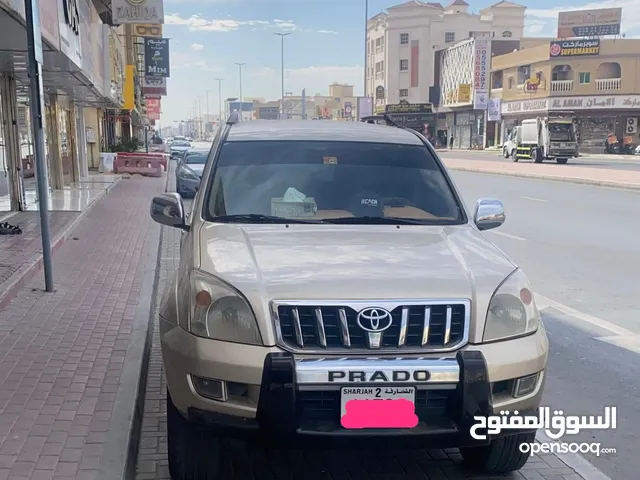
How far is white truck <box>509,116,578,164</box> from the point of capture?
1501 inches

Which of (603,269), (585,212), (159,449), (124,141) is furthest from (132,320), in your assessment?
(124,141)

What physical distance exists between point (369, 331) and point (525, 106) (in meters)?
56.3

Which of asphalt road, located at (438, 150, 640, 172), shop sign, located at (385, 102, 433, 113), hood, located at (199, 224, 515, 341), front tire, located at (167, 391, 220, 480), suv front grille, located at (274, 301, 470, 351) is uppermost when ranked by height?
shop sign, located at (385, 102, 433, 113)

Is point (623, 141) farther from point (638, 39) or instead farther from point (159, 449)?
point (159, 449)

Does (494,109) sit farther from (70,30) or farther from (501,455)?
(501,455)

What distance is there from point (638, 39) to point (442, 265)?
54.7 meters

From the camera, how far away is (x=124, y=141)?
36594 mm

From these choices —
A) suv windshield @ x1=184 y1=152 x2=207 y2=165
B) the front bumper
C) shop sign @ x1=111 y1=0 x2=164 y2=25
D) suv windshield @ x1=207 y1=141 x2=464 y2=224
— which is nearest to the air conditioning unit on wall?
suv windshield @ x1=184 y1=152 x2=207 y2=165

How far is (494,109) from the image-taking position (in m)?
60.0

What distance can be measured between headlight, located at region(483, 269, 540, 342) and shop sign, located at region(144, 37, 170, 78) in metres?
33.8

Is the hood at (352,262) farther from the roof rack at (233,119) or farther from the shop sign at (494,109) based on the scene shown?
the shop sign at (494,109)

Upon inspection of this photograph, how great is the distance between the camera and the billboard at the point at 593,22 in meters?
66.1

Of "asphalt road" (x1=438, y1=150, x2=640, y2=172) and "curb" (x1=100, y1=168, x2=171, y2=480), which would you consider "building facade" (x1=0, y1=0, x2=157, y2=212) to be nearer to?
"curb" (x1=100, y1=168, x2=171, y2=480)

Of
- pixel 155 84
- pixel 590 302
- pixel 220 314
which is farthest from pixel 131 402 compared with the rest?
pixel 155 84
